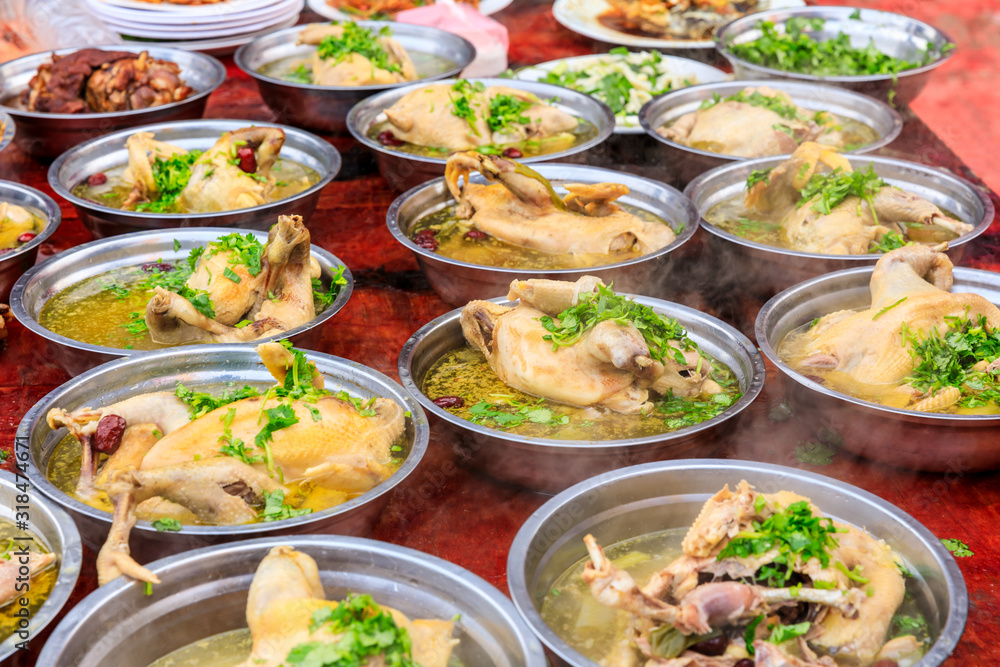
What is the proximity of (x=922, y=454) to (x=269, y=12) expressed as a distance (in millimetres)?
4959

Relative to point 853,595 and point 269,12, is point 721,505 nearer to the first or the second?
point 853,595

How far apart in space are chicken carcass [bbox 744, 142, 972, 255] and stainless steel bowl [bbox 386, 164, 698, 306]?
16.2 inches

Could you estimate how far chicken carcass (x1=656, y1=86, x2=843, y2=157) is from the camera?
4.34 meters

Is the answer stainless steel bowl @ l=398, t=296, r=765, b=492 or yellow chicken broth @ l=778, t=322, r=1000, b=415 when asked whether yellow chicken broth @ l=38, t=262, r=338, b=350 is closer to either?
stainless steel bowl @ l=398, t=296, r=765, b=492

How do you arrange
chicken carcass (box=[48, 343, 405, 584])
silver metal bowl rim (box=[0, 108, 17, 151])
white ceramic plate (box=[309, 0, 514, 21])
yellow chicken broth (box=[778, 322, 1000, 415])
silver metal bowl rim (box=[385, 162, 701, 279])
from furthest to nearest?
white ceramic plate (box=[309, 0, 514, 21]) → silver metal bowl rim (box=[0, 108, 17, 151]) → silver metal bowl rim (box=[385, 162, 701, 279]) → yellow chicken broth (box=[778, 322, 1000, 415]) → chicken carcass (box=[48, 343, 405, 584])

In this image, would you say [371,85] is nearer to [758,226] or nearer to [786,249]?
[758,226]

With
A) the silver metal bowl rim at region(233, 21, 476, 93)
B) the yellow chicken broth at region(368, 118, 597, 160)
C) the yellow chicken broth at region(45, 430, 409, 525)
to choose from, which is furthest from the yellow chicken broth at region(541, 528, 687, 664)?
the silver metal bowl rim at region(233, 21, 476, 93)

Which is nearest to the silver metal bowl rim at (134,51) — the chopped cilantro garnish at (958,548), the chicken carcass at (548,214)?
the chicken carcass at (548,214)

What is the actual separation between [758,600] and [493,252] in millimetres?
2113

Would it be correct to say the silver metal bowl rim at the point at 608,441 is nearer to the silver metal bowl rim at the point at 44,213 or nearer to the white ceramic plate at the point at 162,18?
the silver metal bowl rim at the point at 44,213

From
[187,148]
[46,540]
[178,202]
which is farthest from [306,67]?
[46,540]

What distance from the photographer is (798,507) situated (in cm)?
199

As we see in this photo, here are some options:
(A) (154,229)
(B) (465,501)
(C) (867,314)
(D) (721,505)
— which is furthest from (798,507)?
(A) (154,229)

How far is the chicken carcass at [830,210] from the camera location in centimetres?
351
